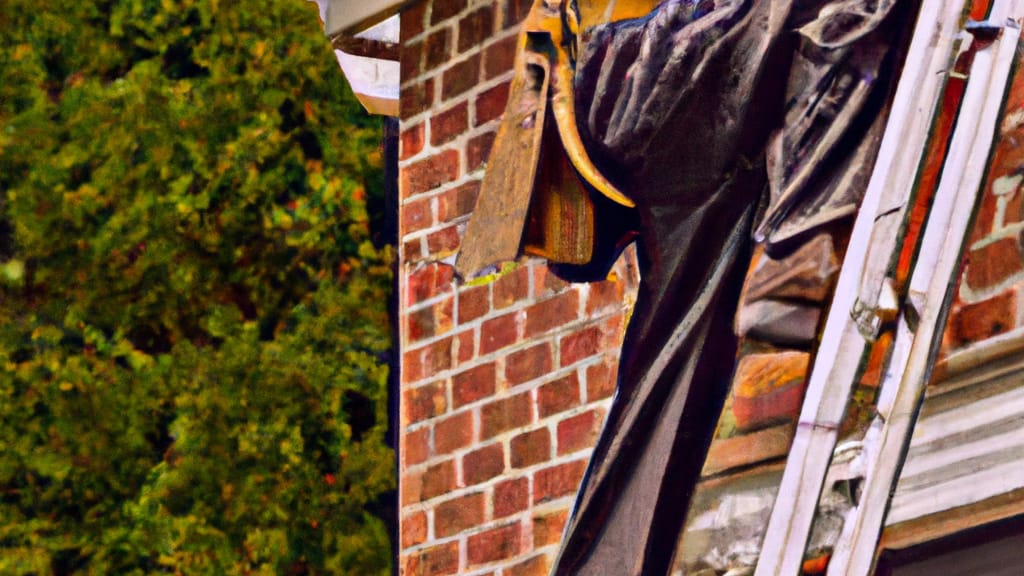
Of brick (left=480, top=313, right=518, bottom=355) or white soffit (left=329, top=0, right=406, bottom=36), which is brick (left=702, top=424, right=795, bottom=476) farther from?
white soffit (left=329, top=0, right=406, bottom=36)

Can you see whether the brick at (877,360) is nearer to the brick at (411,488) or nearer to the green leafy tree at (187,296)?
the brick at (411,488)

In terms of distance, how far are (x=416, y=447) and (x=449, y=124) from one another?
0.62 meters

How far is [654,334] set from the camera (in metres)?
3.16

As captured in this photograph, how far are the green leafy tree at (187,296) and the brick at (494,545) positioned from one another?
3600mm

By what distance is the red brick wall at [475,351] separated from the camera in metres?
3.34

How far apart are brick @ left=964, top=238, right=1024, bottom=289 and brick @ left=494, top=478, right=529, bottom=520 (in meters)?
0.99

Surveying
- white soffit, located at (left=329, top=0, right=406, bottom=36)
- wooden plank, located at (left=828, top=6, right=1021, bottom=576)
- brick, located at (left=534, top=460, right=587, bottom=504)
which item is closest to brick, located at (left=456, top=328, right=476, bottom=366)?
brick, located at (left=534, top=460, right=587, bottom=504)

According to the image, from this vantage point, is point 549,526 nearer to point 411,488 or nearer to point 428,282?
point 411,488

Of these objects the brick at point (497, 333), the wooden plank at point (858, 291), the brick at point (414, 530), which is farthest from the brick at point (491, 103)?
the wooden plank at point (858, 291)

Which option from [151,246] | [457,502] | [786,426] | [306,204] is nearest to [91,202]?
[151,246]

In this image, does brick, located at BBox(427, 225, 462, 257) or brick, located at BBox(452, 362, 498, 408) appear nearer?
brick, located at BBox(452, 362, 498, 408)

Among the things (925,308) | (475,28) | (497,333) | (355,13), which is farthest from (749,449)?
(355,13)

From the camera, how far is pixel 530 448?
3398mm

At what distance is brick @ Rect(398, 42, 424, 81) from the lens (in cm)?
397
